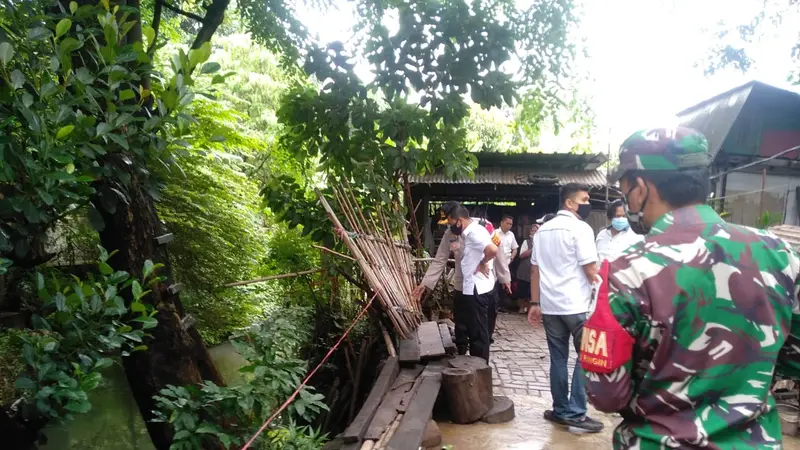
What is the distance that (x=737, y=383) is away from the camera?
137 cm

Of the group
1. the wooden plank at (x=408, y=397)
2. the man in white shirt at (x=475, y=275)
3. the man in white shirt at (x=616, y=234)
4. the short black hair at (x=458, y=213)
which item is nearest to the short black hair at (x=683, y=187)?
the wooden plank at (x=408, y=397)

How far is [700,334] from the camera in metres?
1.36

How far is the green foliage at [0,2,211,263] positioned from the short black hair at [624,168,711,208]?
1.86 m

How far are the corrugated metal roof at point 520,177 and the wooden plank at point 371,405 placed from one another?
4.98 meters

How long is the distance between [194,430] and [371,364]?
3.87 metres

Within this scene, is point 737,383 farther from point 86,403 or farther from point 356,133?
point 356,133

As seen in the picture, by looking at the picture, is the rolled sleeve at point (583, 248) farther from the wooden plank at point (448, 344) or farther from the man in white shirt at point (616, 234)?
the wooden plank at point (448, 344)

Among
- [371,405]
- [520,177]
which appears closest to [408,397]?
[371,405]

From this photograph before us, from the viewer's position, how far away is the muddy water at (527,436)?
12.4 ft

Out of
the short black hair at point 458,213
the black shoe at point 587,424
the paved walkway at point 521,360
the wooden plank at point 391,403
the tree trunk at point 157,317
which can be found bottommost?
the paved walkway at point 521,360

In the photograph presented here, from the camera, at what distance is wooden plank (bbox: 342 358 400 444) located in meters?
3.23

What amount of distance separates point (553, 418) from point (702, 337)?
3171 mm

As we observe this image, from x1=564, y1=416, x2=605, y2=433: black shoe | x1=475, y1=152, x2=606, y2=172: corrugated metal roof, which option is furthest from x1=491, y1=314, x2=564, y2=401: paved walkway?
x1=475, y1=152, x2=606, y2=172: corrugated metal roof

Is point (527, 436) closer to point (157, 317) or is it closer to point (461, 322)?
point (461, 322)
